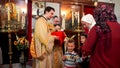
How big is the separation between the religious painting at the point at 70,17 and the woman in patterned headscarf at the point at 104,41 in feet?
13.5

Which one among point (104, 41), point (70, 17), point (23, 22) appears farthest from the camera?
point (70, 17)

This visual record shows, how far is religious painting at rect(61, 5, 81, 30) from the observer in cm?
658

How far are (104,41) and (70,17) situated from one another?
14.0ft

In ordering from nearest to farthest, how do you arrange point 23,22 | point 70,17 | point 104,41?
Answer: point 104,41, point 23,22, point 70,17

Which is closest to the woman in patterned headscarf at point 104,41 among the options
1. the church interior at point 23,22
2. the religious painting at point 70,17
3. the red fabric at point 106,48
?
the red fabric at point 106,48

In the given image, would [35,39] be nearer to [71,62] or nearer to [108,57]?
[71,62]

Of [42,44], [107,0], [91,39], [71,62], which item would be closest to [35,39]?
[42,44]

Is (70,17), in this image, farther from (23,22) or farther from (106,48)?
(106,48)

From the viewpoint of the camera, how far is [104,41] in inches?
95.5

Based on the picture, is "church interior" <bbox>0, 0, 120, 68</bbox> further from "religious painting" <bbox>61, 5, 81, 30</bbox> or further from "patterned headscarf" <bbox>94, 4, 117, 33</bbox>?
"patterned headscarf" <bbox>94, 4, 117, 33</bbox>

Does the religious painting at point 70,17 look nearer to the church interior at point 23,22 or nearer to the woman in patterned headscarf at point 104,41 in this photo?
the church interior at point 23,22

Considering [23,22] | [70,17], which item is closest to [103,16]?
[23,22]

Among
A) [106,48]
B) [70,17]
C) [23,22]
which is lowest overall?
[106,48]

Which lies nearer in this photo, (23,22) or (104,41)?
(104,41)
